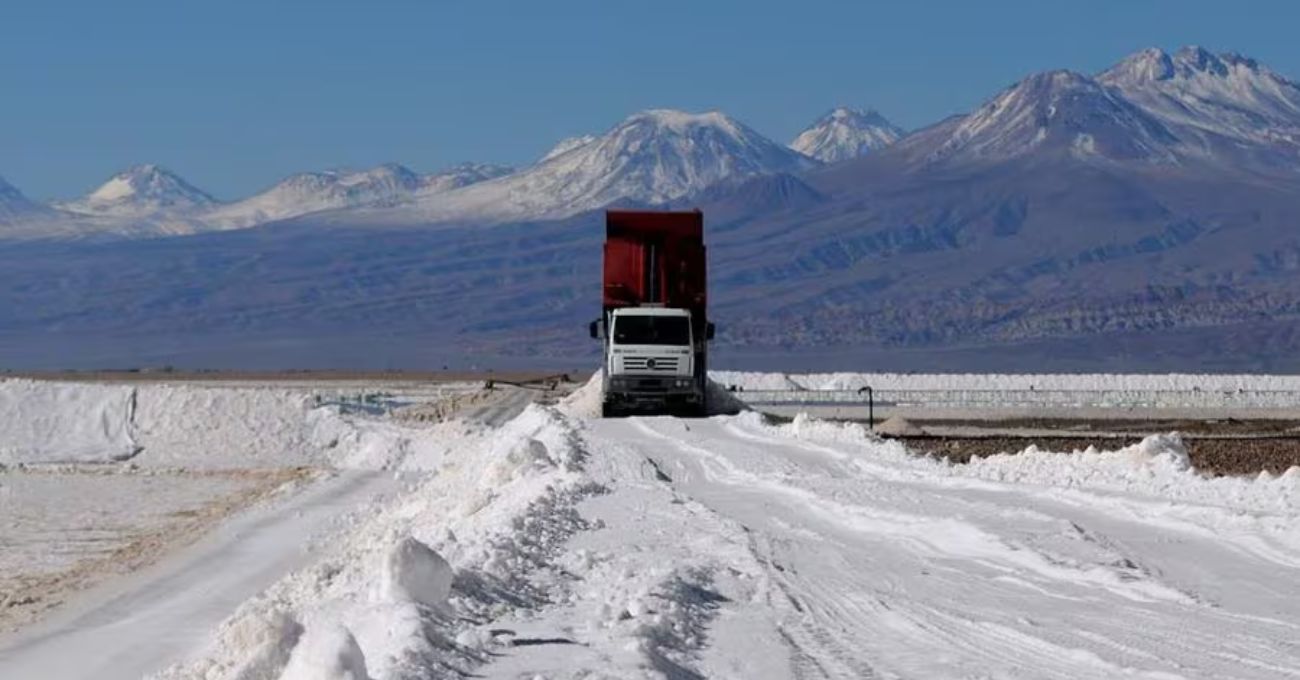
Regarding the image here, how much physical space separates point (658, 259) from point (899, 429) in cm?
521

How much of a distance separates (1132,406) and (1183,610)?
41659 millimetres

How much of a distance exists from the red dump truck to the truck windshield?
0.02 meters

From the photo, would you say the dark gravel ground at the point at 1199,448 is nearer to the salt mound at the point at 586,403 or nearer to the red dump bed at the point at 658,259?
the red dump bed at the point at 658,259

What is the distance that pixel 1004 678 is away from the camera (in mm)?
11148

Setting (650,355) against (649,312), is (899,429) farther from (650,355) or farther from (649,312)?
(649,312)

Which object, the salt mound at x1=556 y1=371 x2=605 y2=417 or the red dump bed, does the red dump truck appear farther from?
the salt mound at x1=556 y1=371 x2=605 y2=417

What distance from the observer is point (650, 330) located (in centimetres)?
3928

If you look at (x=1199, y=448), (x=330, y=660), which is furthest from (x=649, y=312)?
(x=330, y=660)

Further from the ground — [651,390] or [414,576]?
[651,390]

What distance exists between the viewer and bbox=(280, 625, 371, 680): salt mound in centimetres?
973

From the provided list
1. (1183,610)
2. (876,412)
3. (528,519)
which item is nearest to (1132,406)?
(876,412)

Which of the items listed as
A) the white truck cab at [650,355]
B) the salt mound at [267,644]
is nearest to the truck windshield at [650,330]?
the white truck cab at [650,355]

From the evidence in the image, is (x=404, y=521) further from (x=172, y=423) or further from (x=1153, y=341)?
(x=1153, y=341)

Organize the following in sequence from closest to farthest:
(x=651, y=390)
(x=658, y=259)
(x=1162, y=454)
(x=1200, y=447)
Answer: (x=1162, y=454) → (x=1200, y=447) → (x=651, y=390) → (x=658, y=259)
